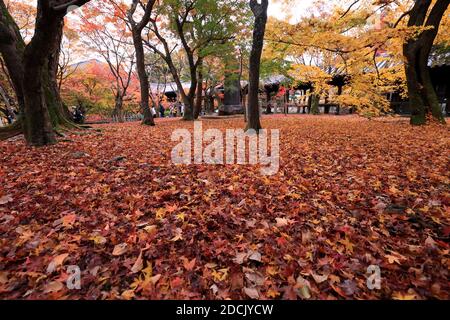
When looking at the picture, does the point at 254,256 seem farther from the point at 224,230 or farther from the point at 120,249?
the point at 120,249

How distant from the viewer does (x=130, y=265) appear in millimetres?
2008

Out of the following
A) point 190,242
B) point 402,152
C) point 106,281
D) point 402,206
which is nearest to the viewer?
point 106,281

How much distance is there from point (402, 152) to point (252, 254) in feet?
17.2

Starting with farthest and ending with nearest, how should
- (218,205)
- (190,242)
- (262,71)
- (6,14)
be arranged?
(262,71)
(6,14)
(218,205)
(190,242)

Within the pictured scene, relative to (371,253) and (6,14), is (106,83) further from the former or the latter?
(371,253)

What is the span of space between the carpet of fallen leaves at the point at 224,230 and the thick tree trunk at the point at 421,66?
6.62 m

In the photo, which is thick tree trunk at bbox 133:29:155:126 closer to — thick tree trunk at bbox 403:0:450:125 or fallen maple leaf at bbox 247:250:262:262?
fallen maple leaf at bbox 247:250:262:262

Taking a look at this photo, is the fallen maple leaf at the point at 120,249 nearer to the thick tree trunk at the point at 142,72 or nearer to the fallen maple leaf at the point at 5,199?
the fallen maple leaf at the point at 5,199

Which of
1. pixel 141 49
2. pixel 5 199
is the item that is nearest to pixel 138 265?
pixel 5 199

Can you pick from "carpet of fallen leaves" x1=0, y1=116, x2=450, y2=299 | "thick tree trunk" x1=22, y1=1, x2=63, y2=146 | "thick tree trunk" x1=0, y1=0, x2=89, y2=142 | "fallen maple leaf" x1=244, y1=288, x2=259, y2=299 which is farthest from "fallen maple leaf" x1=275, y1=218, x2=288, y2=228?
"thick tree trunk" x1=22, y1=1, x2=63, y2=146

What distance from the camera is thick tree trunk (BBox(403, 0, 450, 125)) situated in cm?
880

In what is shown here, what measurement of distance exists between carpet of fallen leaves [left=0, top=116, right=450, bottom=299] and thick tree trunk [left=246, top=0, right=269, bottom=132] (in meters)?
4.29

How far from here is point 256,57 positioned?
307 inches
